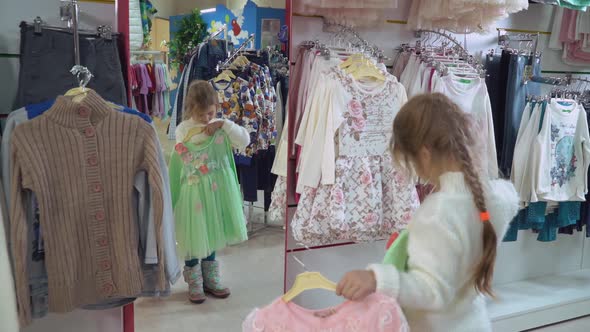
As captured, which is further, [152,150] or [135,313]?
[135,313]

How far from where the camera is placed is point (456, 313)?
4.55 feet

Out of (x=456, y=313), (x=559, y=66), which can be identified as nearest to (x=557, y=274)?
(x=559, y=66)

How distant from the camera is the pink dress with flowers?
2.26 meters

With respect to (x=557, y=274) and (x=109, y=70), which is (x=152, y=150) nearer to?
(x=109, y=70)

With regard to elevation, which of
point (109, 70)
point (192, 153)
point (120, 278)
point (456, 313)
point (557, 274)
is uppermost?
point (109, 70)

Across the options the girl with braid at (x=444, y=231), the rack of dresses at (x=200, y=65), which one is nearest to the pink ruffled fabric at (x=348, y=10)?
the rack of dresses at (x=200, y=65)

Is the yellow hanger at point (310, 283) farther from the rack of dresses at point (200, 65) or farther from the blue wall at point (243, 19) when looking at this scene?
the blue wall at point (243, 19)

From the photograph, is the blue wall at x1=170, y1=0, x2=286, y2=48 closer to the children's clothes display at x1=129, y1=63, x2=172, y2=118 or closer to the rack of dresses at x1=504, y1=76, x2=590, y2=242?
the children's clothes display at x1=129, y1=63, x2=172, y2=118

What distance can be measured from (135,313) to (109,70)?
3.14 ft

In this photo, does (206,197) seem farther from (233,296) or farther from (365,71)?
(365,71)

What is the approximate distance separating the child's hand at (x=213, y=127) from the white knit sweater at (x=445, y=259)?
1.07 meters

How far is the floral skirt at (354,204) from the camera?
2.25 m

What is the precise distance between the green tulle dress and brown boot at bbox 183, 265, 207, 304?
57 mm

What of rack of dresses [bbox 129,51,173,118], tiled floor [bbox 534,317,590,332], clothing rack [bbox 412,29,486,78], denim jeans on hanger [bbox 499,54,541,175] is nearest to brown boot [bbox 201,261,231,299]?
rack of dresses [bbox 129,51,173,118]
